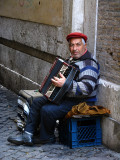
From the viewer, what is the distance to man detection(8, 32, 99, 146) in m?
4.78

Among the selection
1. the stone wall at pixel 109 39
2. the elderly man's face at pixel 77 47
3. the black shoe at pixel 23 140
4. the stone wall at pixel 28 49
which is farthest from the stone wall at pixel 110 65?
the black shoe at pixel 23 140

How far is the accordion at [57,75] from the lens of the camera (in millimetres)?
4734

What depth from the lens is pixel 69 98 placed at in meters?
5.01

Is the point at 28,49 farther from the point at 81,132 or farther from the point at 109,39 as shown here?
the point at 81,132

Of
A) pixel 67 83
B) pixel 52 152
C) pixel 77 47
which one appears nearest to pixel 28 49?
pixel 77 47

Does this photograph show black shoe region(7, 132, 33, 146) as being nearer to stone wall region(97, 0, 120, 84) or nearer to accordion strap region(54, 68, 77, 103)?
accordion strap region(54, 68, 77, 103)

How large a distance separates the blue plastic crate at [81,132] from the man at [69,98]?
0.58ft

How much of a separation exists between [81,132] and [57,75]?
827 mm

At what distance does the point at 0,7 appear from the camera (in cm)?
888

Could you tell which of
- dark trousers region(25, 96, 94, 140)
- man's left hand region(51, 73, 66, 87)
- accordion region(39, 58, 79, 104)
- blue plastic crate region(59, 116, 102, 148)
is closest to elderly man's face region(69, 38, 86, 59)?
accordion region(39, 58, 79, 104)

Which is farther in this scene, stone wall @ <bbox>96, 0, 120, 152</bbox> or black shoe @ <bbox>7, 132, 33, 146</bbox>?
black shoe @ <bbox>7, 132, 33, 146</bbox>

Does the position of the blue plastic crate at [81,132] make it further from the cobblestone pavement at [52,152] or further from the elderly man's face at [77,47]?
the elderly man's face at [77,47]

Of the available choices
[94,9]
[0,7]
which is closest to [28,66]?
[0,7]

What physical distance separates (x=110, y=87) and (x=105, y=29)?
776mm
